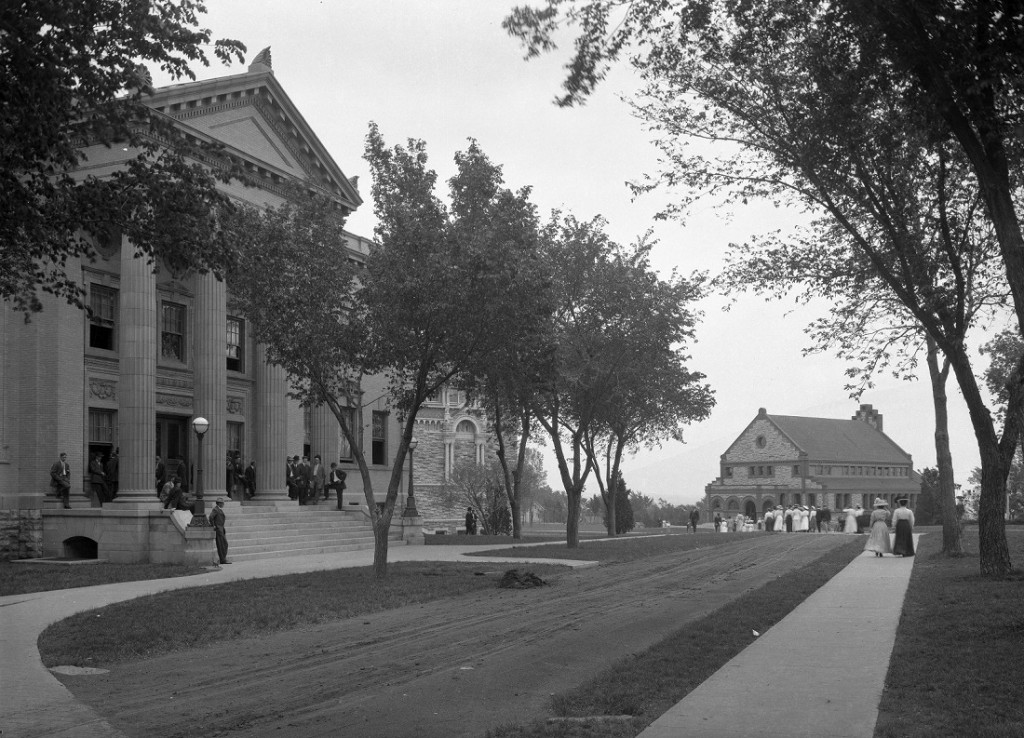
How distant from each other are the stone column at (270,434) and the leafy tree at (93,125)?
18.4 m

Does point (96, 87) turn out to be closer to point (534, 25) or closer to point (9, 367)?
point (534, 25)

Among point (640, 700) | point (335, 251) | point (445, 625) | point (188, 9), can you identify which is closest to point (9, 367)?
point (335, 251)

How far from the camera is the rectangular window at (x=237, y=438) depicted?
3594 centimetres

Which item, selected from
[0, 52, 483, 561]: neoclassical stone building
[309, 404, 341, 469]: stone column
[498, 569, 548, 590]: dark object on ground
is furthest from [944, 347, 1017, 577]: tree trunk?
[309, 404, 341, 469]: stone column

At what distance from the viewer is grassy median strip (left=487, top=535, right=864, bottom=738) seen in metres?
7.40

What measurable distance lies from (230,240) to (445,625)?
641 centimetres

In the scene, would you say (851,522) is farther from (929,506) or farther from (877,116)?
(877,116)

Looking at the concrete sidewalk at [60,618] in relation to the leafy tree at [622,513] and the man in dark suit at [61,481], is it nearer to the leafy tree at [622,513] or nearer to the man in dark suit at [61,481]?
the man in dark suit at [61,481]

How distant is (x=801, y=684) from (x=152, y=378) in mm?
23327

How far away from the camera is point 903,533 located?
90.6 ft

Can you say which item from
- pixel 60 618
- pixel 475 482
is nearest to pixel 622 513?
pixel 475 482

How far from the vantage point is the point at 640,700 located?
830 centimetres

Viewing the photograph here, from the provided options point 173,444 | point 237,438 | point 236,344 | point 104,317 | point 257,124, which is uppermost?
point 257,124

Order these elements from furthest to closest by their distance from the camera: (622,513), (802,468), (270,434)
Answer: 1. (802,468)
2. (622,513)
3. (270,434)
